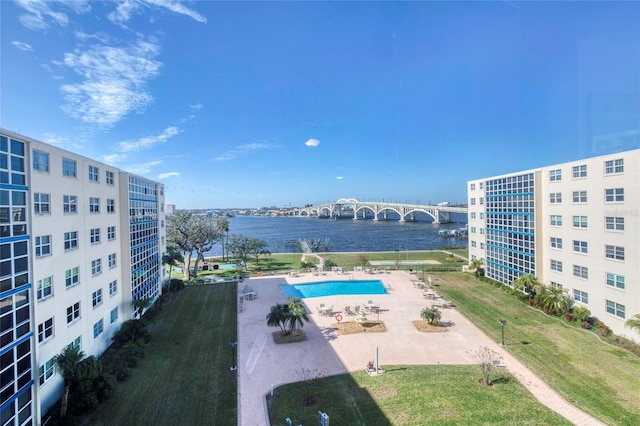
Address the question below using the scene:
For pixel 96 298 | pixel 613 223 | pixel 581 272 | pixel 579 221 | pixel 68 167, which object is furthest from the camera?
pixel 579 221

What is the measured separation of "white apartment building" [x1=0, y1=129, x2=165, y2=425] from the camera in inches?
380

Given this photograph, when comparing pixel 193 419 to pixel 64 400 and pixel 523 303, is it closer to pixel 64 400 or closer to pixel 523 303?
pixel 64 400

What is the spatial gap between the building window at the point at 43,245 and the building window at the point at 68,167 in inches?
121

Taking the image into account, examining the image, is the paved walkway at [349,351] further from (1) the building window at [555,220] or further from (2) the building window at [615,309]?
(1) the building window at [555,220]

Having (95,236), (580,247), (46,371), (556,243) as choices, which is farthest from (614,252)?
(95,236)

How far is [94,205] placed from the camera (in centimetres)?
1623

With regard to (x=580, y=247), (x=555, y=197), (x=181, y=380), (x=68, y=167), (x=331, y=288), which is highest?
(x=68, y=167)

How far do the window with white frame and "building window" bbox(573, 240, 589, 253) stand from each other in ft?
10.8

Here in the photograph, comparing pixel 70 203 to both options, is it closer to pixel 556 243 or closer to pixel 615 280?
pixel 615 280

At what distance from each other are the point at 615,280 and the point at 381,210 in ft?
404

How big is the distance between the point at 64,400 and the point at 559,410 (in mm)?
18687

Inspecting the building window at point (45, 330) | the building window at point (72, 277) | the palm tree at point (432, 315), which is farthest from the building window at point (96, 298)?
the palm tree at point (432, 315)

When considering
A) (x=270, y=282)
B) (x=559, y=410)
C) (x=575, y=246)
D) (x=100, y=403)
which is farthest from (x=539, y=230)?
(x=100, y=403)

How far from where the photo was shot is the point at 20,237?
1006cm
